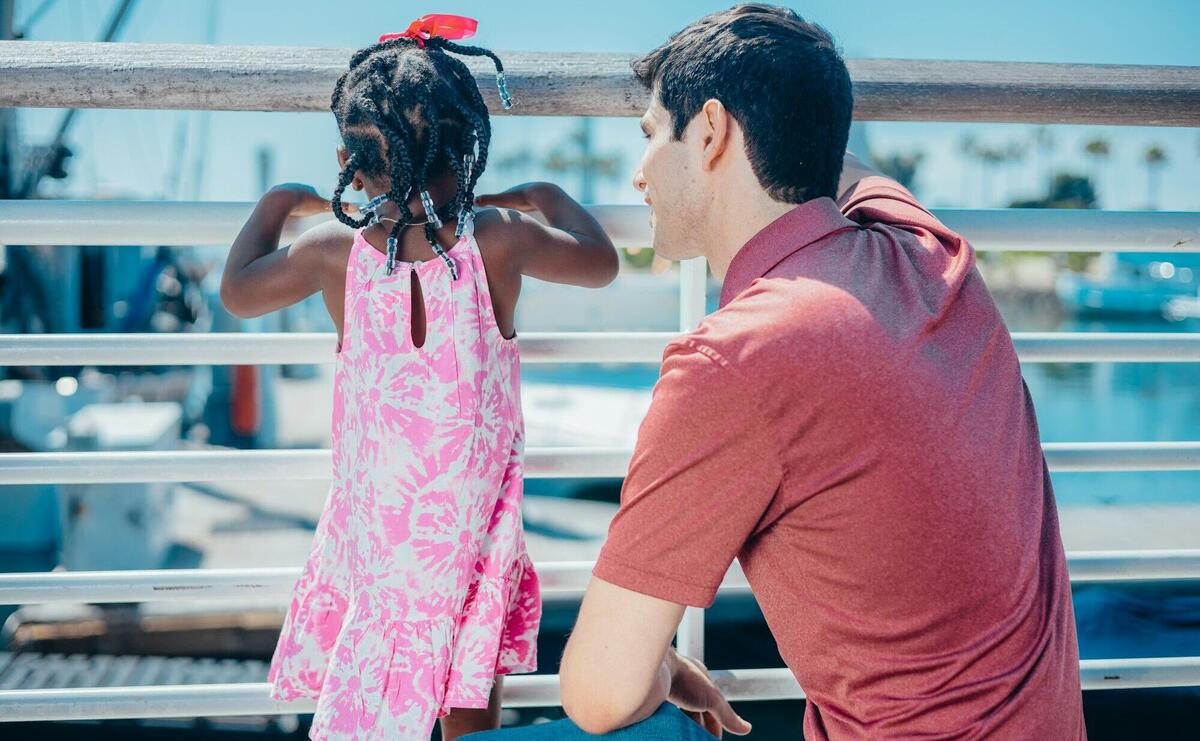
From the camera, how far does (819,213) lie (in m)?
1.20

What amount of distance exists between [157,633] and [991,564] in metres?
5.57

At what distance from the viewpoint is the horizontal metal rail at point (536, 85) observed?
5.09 feet

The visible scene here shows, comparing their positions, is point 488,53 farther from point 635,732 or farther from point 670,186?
point 635,732

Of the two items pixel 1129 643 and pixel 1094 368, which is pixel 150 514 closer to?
pixel 1129 643

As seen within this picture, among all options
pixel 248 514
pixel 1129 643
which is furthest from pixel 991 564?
pixel 248 514

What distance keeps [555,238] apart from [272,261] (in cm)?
45

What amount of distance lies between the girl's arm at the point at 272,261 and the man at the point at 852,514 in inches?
27.9

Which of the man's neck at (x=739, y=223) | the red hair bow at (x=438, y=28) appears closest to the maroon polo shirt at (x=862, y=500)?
the man's neck at (x=739, y=223)

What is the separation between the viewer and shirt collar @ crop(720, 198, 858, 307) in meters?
1.18

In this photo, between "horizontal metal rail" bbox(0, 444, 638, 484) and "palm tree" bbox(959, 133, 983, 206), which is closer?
"horizontal metal rail" bbox(0, 444, 638, 484)

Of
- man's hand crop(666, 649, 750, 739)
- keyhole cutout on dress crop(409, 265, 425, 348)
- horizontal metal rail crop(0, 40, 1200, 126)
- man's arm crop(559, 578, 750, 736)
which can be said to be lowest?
man's hand crop(666, 649, 750, 739)

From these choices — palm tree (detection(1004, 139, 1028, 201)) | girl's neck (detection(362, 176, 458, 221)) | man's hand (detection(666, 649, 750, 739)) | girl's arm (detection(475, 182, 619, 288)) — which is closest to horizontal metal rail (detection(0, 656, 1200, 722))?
man's hand (detection(666, 649, 750, 739))

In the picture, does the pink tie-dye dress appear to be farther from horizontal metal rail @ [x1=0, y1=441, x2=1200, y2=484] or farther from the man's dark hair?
the man's dark hair

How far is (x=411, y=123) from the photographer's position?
4.75 feet
